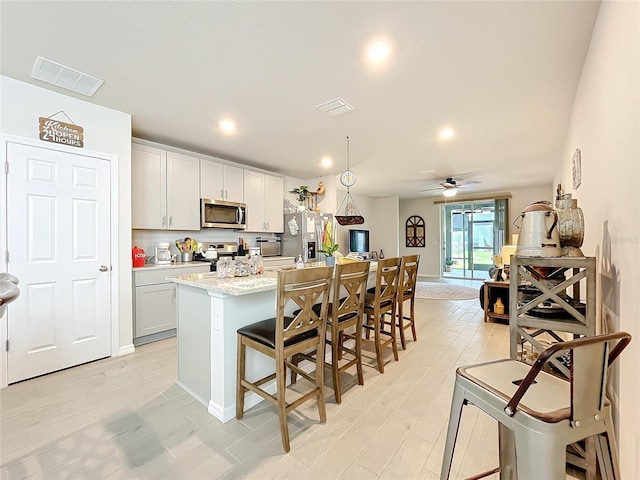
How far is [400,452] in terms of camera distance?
1.64 metres

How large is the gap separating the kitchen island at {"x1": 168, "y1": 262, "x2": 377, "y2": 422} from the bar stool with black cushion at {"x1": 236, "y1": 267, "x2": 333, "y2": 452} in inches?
3.9

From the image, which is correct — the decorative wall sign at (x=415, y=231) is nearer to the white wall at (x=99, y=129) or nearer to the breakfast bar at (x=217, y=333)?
the breakfast bar at (x=217, y=333)

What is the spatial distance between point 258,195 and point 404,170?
9.65 feet

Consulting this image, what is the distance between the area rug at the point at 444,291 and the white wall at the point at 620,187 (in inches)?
164

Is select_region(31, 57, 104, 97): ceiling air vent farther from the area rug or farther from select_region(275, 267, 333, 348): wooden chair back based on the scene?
the area rug

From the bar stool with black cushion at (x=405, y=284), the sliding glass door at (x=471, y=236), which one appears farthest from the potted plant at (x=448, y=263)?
the bar stool with black cushion at (x=405, y=284)

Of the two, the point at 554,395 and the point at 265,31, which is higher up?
the point at 265,31

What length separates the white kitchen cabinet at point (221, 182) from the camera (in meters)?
4.29

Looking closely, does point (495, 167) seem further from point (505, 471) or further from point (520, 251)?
point (505, 471)

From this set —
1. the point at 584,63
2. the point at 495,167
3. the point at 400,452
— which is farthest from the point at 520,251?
the point at 495,167

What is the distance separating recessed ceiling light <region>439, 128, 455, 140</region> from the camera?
362 centimetres

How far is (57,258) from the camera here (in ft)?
8.76

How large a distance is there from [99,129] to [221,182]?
5.71 feet

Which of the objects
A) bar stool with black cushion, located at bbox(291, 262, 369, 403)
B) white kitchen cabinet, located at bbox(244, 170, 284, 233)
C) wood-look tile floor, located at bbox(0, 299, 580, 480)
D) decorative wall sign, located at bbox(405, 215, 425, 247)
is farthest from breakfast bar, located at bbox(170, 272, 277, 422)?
decorative wall sign, located at bbox(405, 215, 425, 247)
